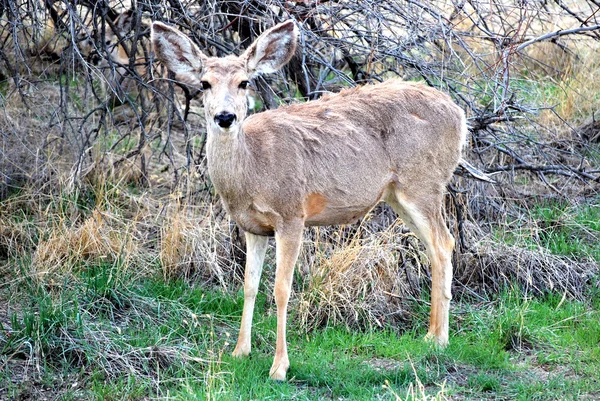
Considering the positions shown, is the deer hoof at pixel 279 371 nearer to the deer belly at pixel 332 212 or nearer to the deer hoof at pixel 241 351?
the deer hoof at pixel 241 351

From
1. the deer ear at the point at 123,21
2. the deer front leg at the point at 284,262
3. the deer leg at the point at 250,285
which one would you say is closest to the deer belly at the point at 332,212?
the deer front leg at the point at 284,262

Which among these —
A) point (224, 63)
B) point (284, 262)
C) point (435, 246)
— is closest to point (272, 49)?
point (224, 63)

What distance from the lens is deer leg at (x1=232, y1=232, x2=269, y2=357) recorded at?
6652mm

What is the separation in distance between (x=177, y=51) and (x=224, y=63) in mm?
382

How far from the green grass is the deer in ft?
0.99

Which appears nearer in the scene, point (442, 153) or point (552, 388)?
point (552, 388)

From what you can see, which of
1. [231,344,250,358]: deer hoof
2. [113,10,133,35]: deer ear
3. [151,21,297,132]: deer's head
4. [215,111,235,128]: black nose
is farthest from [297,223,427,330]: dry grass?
[113,10,133,35]: deer ear

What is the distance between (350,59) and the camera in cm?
851

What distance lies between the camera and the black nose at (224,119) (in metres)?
5.81

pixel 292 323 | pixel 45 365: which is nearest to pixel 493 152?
pixel 292 323

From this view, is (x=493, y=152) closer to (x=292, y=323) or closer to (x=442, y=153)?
(x=442, y=153)

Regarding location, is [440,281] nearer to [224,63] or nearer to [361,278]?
[361,278]

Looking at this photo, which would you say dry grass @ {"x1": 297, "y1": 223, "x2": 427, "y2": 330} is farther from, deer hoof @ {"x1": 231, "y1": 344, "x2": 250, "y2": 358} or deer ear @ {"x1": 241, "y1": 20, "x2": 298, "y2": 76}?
deer ear @ {"x1": 241, "y1": 20, "x2": 298, "y2": 76}

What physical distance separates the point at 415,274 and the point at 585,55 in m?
4.76
